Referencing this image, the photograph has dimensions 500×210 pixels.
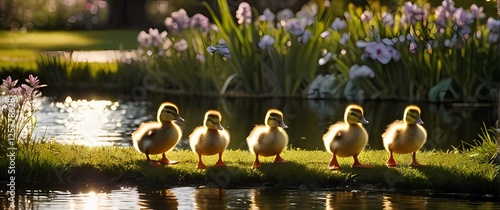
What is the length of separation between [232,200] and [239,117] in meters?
6.38

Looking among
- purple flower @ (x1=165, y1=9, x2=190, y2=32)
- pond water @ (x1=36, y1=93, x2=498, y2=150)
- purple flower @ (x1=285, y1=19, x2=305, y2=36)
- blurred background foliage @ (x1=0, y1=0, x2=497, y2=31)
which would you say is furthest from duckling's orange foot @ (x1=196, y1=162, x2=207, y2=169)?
blurred background foliage @ (x1=0, y1=0, x2=497, y2=31)

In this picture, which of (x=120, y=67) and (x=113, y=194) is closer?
(x=113, y=194)

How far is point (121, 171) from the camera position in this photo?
405 inches

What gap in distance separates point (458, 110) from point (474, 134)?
2.52 m

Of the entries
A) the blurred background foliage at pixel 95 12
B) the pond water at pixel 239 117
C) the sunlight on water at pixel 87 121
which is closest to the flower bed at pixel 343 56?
the pond water at pixel 239 117

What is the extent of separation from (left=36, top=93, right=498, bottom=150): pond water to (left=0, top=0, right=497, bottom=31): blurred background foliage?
15.7m

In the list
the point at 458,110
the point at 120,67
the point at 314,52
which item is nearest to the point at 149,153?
the point at 458,110

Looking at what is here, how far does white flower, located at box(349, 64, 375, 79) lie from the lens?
692 inches

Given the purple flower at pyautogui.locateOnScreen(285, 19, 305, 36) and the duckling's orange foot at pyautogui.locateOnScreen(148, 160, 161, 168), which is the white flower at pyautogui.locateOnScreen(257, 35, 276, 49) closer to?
the purple flower at pyautogui.locateOnScreen(285, 19, 305, 36)

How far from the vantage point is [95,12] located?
40438 mm

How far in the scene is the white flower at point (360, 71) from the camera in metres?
17.6

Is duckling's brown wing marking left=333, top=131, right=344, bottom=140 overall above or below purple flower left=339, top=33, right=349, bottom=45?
below

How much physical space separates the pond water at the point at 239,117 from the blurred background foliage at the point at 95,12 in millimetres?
15666

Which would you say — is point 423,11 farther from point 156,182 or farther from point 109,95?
point 156,182
